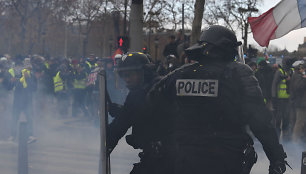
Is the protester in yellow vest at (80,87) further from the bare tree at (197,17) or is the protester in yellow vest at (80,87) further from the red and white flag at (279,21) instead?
the red and white flag at (279,21)

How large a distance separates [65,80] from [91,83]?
108 centimetres

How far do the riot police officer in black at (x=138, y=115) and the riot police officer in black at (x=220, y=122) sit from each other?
0.92 feet

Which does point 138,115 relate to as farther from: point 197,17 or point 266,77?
point 197,17

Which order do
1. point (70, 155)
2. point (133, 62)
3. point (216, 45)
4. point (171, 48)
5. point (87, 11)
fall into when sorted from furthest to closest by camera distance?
point (87, 11), point (171, 48), point (70, 155), point (133, 62), point (216, 45)

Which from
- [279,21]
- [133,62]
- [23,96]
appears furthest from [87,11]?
[133,62]

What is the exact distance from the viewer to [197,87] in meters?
3.27

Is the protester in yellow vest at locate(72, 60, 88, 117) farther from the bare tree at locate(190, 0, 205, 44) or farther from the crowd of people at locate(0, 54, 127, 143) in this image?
the bare tree at locate(190, 0, 205, 44)

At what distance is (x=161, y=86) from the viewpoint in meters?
3.48

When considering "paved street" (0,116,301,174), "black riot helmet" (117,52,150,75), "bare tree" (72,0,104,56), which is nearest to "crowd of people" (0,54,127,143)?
"paved street" (0,116,301,174)

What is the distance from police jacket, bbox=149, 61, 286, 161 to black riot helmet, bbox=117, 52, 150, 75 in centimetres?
55

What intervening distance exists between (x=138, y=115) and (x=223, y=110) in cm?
68

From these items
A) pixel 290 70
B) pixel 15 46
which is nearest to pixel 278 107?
pixel 290 70

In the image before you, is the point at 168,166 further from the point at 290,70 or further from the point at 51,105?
the point at 51,105

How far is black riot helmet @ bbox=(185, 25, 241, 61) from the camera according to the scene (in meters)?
3.36
